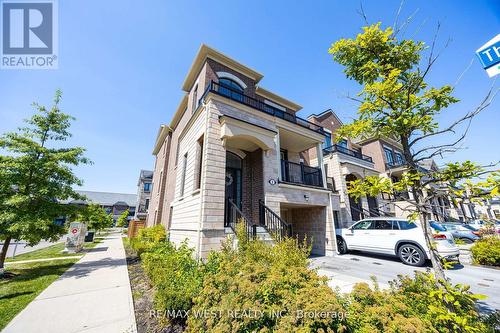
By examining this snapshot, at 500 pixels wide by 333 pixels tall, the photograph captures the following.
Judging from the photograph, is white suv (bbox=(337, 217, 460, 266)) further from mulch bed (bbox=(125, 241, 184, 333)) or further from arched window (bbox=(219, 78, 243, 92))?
arched window (bbox=(219, 78, 243, 92))

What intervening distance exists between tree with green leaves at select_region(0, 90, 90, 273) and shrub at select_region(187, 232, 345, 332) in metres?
8.44

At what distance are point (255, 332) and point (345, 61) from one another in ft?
17.5

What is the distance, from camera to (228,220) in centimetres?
869

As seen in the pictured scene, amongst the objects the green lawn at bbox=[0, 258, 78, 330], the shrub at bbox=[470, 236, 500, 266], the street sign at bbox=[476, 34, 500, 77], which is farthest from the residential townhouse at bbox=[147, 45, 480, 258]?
the green lawn at bbox=[0, 258, 78, 330]

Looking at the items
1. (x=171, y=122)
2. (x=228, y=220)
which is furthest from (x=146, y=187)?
(x=228, y=220)

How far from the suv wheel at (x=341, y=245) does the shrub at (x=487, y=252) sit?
4909mm

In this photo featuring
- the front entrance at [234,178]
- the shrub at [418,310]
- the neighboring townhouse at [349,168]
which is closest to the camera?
the shrub at [418,310]

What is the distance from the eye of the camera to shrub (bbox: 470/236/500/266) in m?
7.61

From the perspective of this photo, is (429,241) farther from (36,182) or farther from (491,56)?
(36,182)

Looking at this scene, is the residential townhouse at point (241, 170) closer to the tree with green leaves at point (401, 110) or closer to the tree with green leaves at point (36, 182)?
the tree with green leaves at point (401, 110)

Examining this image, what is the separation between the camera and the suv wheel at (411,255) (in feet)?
24.4

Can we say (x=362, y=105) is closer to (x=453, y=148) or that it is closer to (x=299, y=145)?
(x=453, y=148)

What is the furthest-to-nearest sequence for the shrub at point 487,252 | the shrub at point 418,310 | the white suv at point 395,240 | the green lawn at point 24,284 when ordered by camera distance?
1. the shrub at point 487,252
2. the white suv at point 395,240
3. the green lawn at point 24,284
4. the shrub at point 418,310

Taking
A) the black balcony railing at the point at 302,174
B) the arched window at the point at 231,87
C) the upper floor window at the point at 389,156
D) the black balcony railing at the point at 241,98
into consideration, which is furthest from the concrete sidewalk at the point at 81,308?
the upper floor window at the point at 389,156
